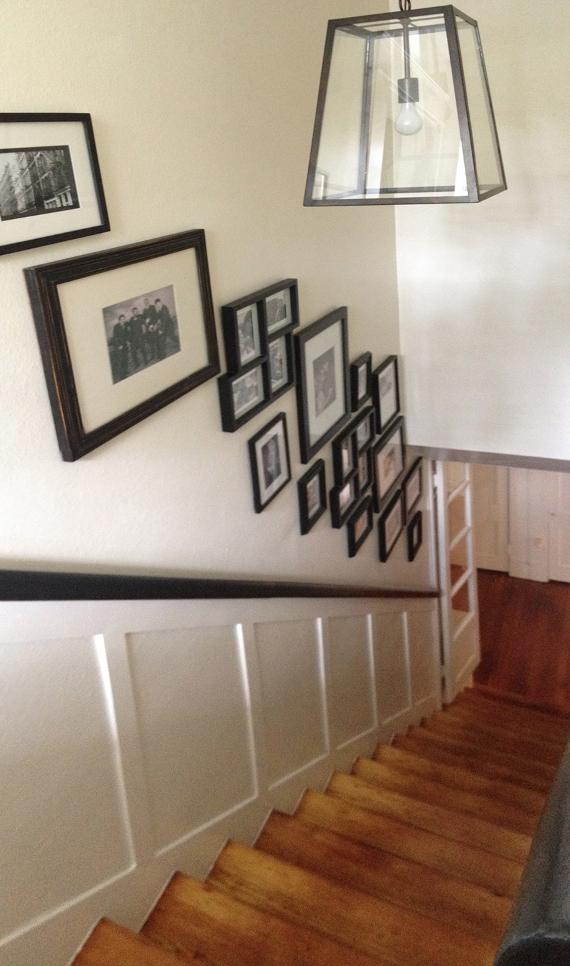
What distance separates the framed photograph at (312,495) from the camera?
2666 millimetres

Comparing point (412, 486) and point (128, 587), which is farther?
point (412, 486)

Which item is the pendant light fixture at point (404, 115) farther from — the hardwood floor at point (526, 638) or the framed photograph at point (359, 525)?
the hardwood floor at point (526, 638)

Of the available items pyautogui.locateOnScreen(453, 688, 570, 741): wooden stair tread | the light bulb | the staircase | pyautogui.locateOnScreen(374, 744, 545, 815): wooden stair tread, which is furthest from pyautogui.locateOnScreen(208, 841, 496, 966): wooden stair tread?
pyautogui.locateOnScreen(453, 688, 570, 741): wooden stair tread

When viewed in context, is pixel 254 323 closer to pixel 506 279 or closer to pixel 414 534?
pixel 506 279

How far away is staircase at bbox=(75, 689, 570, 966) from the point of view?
1.91 metres

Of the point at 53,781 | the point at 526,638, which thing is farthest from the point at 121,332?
the point at 526,638

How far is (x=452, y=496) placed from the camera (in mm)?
4699

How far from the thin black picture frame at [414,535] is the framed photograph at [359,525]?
64 cm

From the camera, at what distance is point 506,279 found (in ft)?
10.4

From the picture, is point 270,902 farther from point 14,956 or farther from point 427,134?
point 427,134

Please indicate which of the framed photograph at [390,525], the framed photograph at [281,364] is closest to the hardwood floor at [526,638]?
the framed photograph at [390,525]

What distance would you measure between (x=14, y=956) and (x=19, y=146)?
60.0 inches

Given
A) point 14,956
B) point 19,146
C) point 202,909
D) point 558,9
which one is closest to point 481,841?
point 202,909

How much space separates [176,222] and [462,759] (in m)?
2.86
